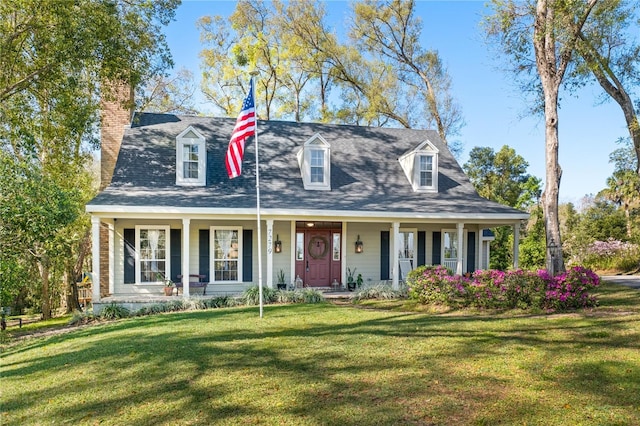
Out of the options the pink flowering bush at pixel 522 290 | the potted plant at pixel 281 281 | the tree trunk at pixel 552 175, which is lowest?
the potted plant at pixel 281 281

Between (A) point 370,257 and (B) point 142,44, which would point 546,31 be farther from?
(B) point 142,44

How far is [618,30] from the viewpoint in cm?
1420

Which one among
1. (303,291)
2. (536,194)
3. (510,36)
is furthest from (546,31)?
(536,194)

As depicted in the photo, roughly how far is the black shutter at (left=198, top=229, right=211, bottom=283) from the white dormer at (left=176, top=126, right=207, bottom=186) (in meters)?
1.74

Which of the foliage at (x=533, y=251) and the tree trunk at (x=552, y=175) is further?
the foliage at (x=533, y=251)

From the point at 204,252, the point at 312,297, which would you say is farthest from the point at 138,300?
the point at 312,297

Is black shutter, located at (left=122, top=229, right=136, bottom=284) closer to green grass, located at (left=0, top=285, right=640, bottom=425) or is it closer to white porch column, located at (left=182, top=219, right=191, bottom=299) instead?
white porch column, located at (left=182, top=219, right=191, bottom=299)

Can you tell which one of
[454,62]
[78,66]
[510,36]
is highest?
[454,62]

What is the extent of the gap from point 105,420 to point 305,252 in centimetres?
1040

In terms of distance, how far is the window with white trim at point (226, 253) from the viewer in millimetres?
13562

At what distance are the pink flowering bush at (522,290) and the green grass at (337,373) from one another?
812mm

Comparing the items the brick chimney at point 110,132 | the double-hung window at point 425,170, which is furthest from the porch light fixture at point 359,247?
the brick chimney at point 110,132

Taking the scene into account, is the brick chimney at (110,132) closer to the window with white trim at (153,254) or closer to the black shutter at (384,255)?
the window with white trim at (153,254)

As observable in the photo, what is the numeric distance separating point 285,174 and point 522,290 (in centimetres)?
867
